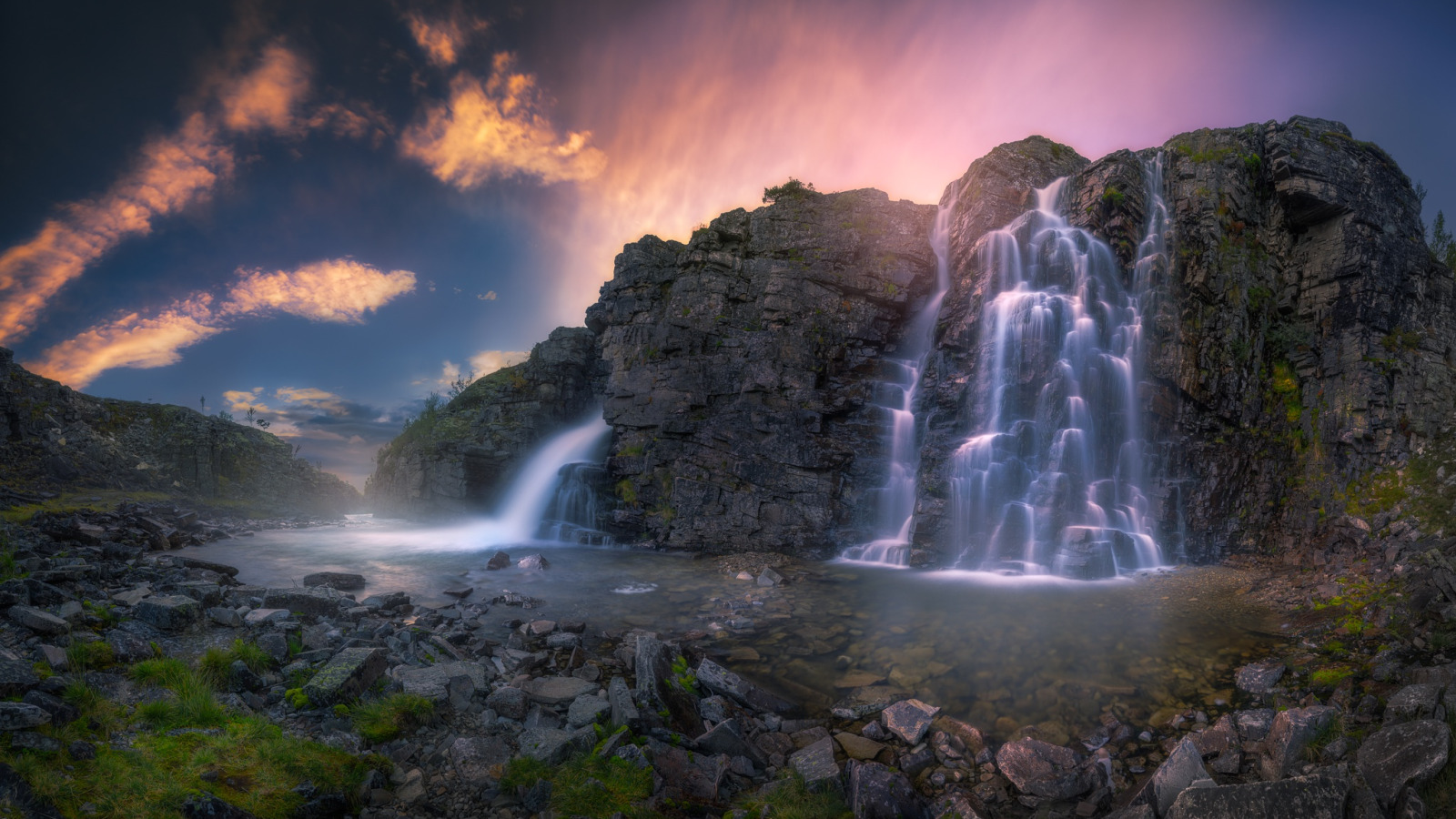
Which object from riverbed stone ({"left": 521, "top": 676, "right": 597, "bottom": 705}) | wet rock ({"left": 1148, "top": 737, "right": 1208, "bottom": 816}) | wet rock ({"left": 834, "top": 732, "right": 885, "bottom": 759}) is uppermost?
wet rock ({"left": 1148, "top": 737, "right": 1208, "bottom": 816})

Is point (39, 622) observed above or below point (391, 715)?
above

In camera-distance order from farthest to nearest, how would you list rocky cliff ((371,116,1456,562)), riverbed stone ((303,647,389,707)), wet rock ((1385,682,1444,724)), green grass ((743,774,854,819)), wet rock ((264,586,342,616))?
1. rocky cliff ((371,116,1456,562))
2. wet rock ((264,586,342,616))
3. riverbed stone ((303,647,389,707))
4. green grass ((743,774,854,819))
5. wet rock ((1385,682,1444,724))

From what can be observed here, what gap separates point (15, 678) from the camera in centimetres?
434

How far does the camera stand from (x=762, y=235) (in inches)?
1097

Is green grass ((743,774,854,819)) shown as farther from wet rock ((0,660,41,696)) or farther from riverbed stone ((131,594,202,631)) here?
riverbed stone ((131,594,202,631))

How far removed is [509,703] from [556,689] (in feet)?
2.57

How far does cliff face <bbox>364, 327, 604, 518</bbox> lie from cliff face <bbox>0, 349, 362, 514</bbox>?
6.58 meters

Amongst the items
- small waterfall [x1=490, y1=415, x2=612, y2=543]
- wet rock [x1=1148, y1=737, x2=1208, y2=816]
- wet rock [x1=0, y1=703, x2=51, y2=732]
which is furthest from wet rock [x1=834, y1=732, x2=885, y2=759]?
small waterfall [x1=490, y1=415, x2=612, y2=543]

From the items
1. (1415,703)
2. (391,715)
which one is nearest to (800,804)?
(391,715)

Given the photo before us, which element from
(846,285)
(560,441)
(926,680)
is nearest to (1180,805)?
(926,680)

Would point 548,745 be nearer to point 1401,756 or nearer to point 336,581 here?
point 1401,756

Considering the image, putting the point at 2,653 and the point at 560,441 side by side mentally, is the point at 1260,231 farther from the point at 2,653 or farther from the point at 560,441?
the point at 560,441

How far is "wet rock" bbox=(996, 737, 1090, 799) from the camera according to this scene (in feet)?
17.7

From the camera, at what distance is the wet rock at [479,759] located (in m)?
4.84
